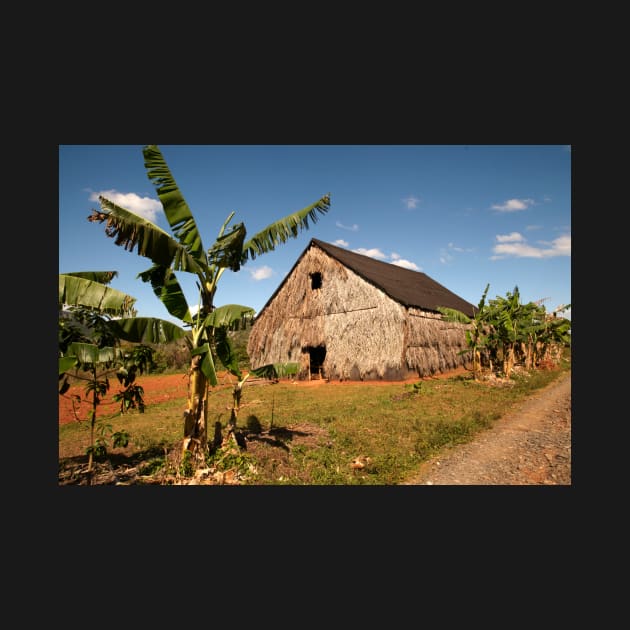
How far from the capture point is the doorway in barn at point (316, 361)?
18.5m

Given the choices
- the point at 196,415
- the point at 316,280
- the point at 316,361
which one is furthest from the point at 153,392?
the point at 196,415

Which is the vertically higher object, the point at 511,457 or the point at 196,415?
the point at 196,415

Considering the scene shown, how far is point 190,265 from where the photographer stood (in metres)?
5.34

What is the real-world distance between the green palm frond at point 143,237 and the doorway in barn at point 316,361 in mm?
13596

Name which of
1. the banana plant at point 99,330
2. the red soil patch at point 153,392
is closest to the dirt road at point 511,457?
the banana plant at point 99,330

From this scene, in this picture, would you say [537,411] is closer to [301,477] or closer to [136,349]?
[301,477]

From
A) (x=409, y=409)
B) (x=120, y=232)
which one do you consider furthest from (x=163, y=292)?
(x=409, y=409)

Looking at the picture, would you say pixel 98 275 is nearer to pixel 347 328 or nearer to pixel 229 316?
pixel 229 316

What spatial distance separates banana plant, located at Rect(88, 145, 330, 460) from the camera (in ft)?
16.4

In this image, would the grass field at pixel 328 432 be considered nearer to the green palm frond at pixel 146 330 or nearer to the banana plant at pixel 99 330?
the banana plant at pixel 99 330

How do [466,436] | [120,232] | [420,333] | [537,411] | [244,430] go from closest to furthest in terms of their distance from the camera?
[120,232] < [466,436] < [244,430] < [537,411] < [420,333]

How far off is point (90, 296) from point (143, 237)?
3.66ft

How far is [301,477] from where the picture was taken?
17.6ft

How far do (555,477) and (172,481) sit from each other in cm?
551
